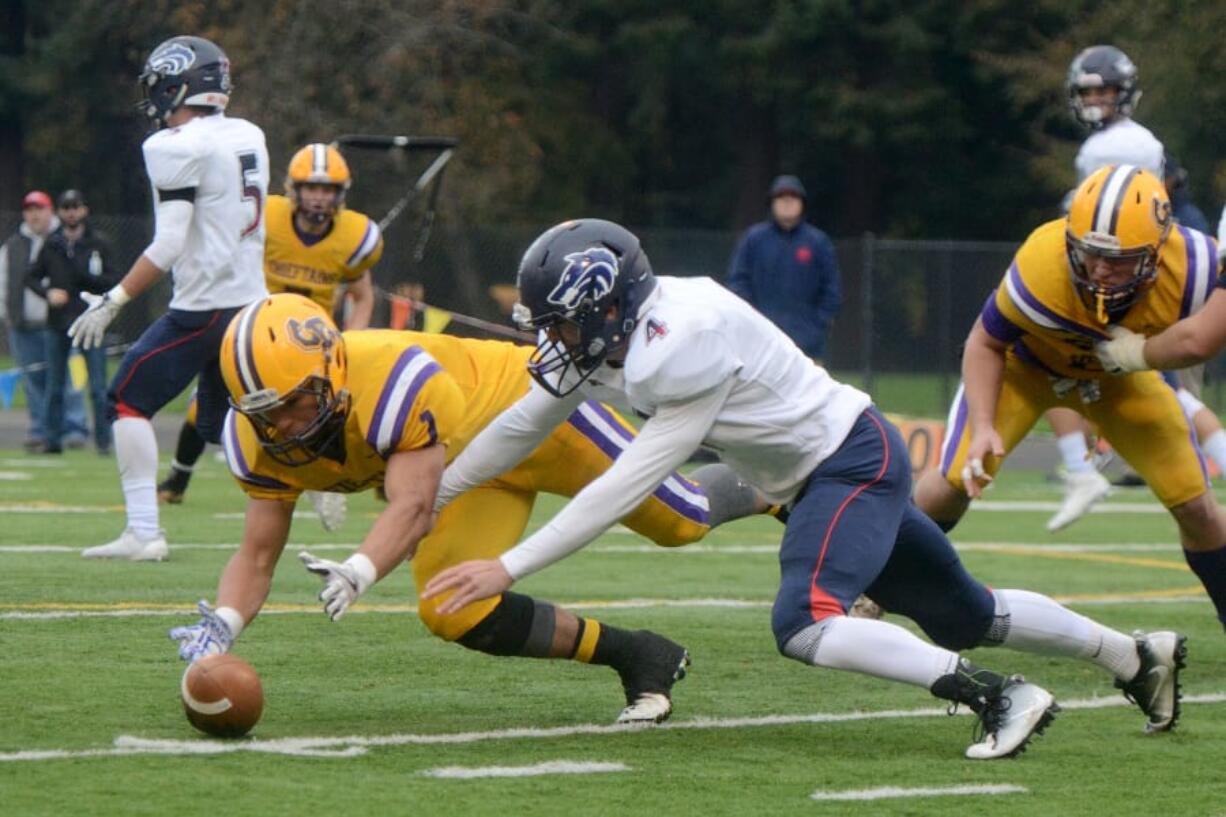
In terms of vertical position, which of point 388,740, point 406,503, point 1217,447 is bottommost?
point 1217,447

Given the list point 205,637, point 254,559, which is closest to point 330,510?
point 254,559

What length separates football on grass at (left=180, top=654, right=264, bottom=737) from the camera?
498 cm

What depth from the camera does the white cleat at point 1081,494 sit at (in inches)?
397

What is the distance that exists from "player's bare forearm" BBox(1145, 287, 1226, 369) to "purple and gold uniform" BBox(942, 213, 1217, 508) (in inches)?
6.5

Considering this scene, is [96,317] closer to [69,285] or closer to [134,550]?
[134,550]

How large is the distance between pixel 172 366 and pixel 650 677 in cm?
342

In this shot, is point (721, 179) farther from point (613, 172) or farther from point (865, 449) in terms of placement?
point (865, 449)

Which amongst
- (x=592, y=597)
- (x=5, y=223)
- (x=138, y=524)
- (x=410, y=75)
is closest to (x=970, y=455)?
(x=592, y=597)

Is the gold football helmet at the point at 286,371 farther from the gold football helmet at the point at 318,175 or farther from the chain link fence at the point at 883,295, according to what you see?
the chain link fence at the point at 883,295

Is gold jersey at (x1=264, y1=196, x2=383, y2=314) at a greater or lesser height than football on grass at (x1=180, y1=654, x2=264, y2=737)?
greater

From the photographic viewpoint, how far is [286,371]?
15.8 feet

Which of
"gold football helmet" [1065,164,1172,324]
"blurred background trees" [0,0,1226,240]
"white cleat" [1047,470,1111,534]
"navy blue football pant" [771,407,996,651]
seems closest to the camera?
"navy blue football pant" [771,407,996,651]

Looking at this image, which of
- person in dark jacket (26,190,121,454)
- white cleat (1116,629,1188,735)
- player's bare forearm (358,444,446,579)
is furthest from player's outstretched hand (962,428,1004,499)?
person in dark jacket (26,190,121,454)

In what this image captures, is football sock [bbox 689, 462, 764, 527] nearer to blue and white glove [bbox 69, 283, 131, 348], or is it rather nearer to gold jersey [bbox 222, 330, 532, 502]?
gold jersey [bbox 222, 330, 532, 502]
